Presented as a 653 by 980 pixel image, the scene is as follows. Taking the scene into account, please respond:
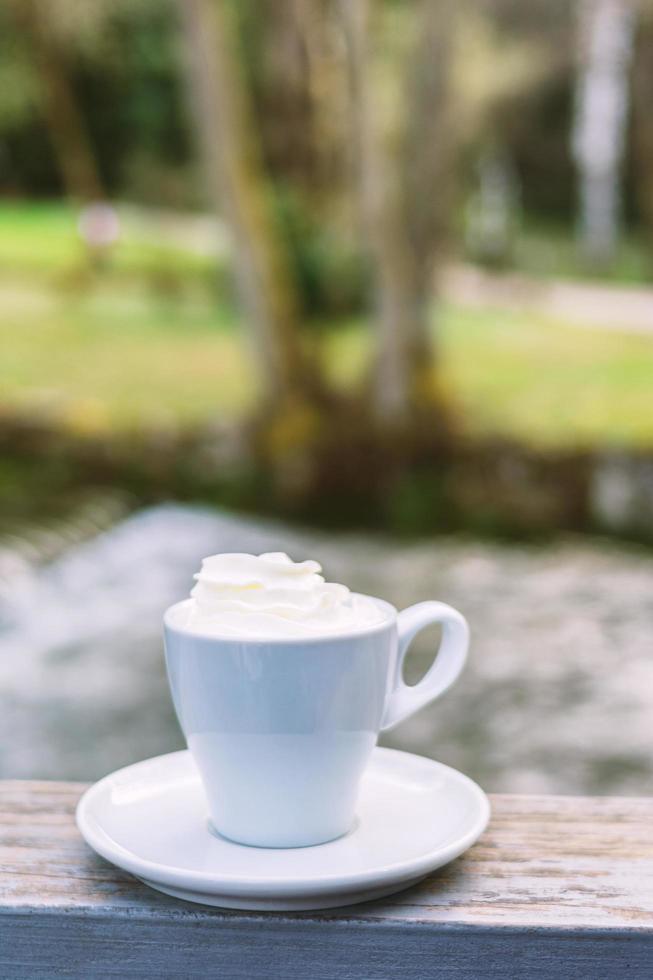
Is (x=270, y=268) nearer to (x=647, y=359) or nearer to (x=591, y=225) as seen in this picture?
(x=647, y=359)

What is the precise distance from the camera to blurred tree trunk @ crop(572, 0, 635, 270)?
367 inches

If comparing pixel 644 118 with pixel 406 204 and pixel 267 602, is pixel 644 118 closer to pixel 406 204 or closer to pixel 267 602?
pixel 406 204

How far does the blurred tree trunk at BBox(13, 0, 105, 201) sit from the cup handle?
9393mm

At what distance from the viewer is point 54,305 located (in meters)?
8.91

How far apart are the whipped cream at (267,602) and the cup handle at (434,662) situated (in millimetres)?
16

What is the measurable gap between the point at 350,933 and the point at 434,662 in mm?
118

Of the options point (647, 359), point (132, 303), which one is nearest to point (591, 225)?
point (647, 359)

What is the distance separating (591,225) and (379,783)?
9.68m

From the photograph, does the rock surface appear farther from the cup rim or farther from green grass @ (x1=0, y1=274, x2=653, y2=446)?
green grass @ (x1=0, y1=274, x2=653, y2=446)

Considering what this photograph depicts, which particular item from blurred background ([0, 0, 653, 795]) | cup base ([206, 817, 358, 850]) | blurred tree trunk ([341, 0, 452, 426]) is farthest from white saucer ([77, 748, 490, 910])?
blurred tree trunk ([341, 0, 452, 426])

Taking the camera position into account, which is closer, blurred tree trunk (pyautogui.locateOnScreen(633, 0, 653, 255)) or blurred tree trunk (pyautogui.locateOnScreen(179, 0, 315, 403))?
blurred tree trunk (pyautogui.locateOnScreen(179, 0, 315, 403))

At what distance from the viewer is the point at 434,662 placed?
1.57 ft

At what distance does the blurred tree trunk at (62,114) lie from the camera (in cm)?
937

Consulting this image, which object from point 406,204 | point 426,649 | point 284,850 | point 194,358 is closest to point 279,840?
point 284,850
